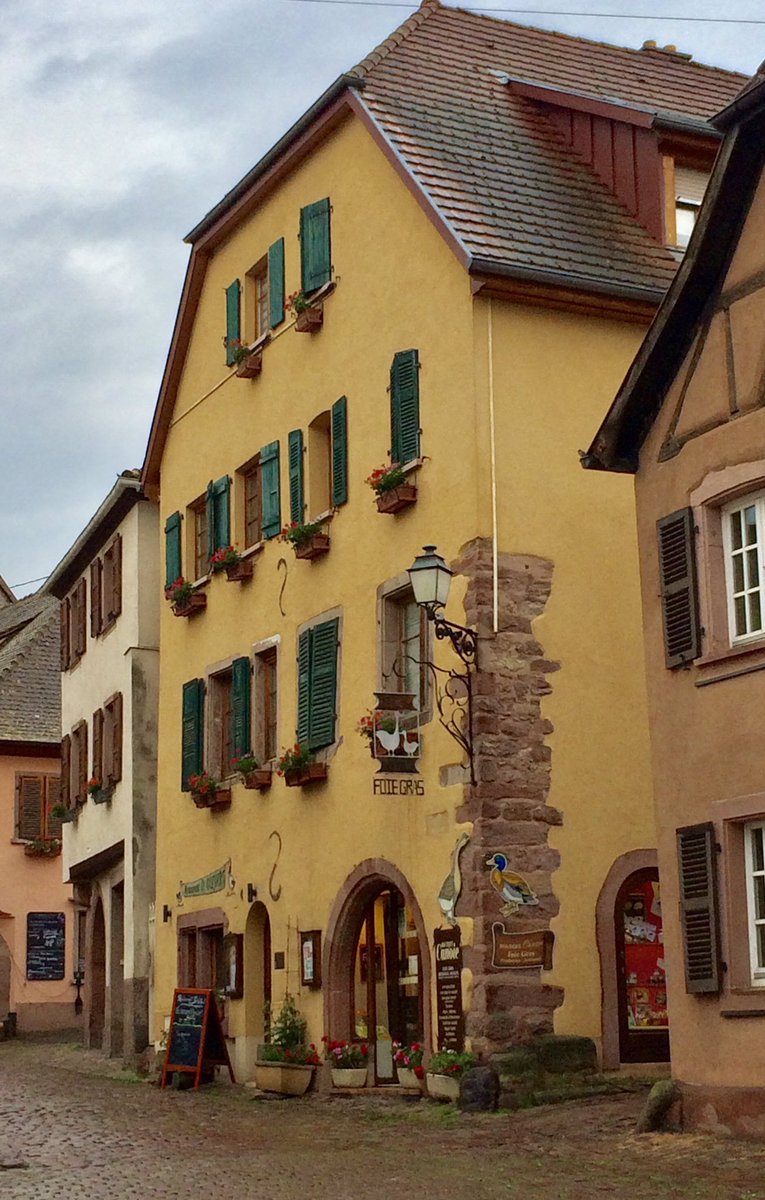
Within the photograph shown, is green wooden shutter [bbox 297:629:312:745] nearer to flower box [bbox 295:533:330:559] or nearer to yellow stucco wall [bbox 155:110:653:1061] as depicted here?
yellow stucco wall [bbox 155:110:653:1061]

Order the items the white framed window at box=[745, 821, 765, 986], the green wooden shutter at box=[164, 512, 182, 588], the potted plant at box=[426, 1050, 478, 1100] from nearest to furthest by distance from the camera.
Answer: the white framed window at box=[745, 821, 765, 986], the potted plant at box=[426, 1050, 478, 1100], the green wooden shutter at box=[164, 512, 182, 588]

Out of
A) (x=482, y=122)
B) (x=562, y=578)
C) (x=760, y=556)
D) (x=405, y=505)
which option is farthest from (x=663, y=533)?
(x=482, y=122)

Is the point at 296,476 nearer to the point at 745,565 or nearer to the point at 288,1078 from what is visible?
the point at 288,1078

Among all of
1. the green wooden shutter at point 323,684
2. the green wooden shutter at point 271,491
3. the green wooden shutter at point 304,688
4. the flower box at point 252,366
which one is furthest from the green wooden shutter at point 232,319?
the green wooden shutter at point 323,684

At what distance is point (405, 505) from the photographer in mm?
19250

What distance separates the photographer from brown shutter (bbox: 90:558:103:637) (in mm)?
30016

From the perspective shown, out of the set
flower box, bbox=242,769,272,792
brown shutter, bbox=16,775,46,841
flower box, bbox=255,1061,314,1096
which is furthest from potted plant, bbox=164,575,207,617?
brown shutter, bbox=16,775,46,841

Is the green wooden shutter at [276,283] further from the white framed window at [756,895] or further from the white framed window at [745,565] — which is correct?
the white framed window at [756,895]

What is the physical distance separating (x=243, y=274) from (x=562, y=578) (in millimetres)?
7577

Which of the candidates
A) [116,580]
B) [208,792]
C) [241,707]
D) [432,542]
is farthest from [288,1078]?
[116,580]

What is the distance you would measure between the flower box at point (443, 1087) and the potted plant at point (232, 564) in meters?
7.47

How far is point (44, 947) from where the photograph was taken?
123ft

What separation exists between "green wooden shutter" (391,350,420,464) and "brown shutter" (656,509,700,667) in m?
4.43

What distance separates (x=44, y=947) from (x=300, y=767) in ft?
60.8
